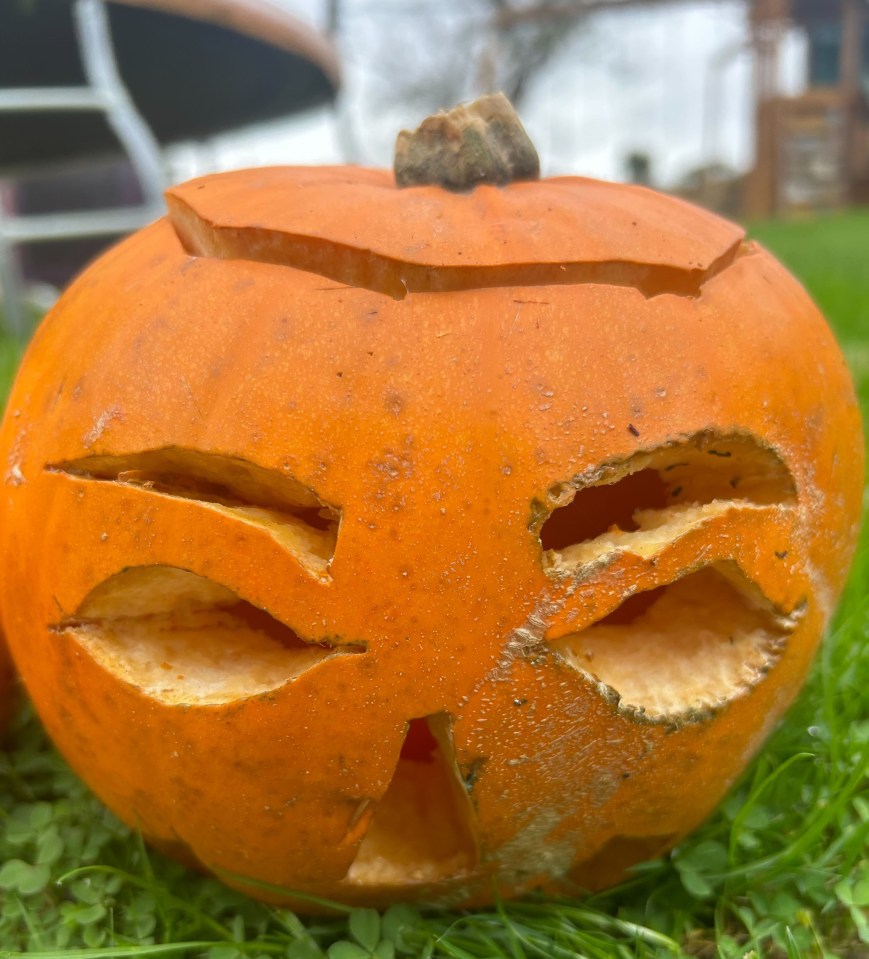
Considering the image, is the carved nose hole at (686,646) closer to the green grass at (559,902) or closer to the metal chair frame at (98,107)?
the green grass at (559,902)

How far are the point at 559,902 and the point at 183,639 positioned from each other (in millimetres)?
468

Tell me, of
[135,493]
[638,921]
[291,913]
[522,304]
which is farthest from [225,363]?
[638,921]

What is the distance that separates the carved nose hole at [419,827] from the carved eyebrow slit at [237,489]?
21 centimetres

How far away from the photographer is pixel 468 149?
95cm

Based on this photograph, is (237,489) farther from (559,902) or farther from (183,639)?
(559,902)

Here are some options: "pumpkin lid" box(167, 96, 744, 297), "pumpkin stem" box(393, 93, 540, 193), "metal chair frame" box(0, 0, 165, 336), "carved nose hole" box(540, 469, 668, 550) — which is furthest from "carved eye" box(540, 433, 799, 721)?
"metal chair frame" box(0, 0, 165, 336)

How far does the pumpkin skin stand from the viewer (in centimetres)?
77

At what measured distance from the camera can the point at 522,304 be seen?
0.80 meters

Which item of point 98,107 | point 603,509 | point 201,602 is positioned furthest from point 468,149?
point 98,107

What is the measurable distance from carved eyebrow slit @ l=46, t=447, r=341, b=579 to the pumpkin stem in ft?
1.21

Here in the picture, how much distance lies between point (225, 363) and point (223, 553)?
161 millimetres

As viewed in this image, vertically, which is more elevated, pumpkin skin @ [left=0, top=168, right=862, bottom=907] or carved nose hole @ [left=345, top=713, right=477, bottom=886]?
pumpkin skin @ [left=0, top=168, right=862, bottom=907]

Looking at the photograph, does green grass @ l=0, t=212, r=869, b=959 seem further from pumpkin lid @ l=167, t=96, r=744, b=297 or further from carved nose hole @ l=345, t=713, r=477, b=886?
pumpkin lid @ l=167, t=96, r=744, b=297

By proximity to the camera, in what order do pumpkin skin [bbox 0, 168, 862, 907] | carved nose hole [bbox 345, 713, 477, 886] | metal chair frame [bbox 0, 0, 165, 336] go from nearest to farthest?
pumpkin skin [bbox 0, 168, 862, 907], carved nose hole [bbox 345, 713, 477, 886], metal chair frame [bbox 0, 0, 165, 336]
